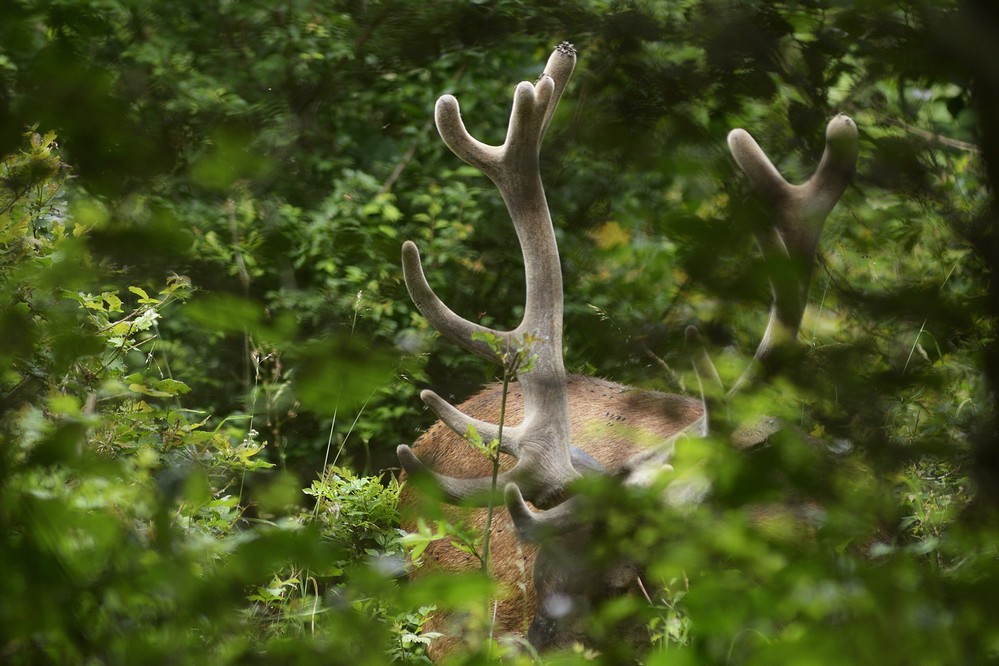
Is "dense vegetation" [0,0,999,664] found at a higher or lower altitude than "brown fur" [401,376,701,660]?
higher

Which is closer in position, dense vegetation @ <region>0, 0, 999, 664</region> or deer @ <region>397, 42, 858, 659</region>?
dense vegetation @ <region>0, 0, 999, 664</region>

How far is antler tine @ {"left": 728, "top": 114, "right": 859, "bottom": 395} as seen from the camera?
81 centimetres

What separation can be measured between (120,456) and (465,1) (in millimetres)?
1196

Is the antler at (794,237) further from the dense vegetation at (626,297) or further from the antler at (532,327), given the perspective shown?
the antler at (532,327)

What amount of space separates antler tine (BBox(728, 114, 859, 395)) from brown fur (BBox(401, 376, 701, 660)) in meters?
1.90

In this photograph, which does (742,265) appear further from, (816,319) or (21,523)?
(21,523)

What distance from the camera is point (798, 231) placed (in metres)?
0.95

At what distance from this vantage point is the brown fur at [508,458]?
3254 mm

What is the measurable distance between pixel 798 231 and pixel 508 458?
2563 mm

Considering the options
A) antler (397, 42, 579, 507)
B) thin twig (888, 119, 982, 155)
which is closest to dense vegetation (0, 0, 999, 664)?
thin twig (888, 119, 982, 155)

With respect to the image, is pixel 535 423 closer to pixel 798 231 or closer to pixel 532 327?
pixel 532 327

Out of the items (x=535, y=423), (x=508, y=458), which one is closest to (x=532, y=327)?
(x=535, y=423)

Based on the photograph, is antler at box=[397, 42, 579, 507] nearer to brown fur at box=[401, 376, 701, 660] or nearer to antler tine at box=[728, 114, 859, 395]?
brown fur at box=[401, 376, 701, 660]

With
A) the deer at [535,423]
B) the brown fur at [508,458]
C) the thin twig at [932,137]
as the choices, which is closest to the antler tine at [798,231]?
the thin twig at [932,137]
